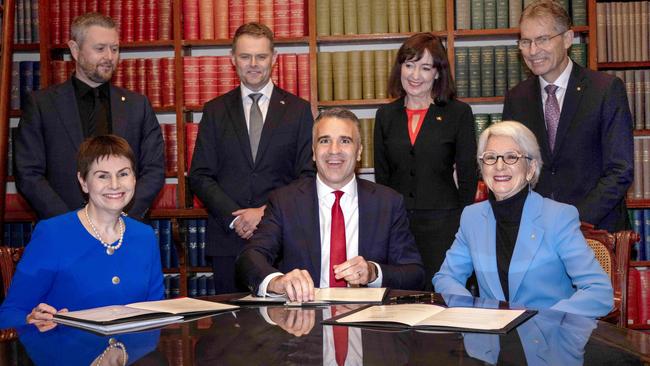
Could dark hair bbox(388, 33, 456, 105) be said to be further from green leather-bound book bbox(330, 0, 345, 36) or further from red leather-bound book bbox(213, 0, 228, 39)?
red leather-bound book bbox(213, 0, 228, 39)

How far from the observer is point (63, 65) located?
495 cm

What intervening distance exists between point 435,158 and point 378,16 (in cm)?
164

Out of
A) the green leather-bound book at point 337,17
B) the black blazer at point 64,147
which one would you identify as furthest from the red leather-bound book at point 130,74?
the black blazer at point 64,147

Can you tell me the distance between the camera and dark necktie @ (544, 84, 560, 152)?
335 cm

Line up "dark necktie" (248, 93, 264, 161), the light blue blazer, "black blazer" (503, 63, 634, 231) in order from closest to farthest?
1. the light blue blazer
2. "black blazer" (503, 63, 634, 231)
3. "dark necktie" (248, 93, 264, 161)

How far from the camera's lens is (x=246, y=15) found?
16.2 ft

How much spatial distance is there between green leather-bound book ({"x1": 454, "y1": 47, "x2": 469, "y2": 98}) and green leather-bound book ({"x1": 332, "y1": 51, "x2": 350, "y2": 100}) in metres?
0.69

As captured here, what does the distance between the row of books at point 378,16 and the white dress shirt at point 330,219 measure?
2.22 meters

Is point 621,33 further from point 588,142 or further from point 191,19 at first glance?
point 191,19

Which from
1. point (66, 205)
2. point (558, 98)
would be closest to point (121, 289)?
point (66, 205)

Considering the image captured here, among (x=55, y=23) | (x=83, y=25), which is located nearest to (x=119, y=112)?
(x=83, y=25)

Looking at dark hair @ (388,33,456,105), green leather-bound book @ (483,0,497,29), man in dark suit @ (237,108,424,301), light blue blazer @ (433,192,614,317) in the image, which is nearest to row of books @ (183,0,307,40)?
green leather-bound book @ (483,0,497,29)

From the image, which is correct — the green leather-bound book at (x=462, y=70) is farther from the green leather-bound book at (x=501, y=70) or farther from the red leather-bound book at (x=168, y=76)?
the red leather-bound book at (x=168, y=76)

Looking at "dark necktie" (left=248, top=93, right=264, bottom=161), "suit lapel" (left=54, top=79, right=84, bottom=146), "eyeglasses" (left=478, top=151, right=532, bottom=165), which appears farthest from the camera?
"dark necktie" (left=248, top=93, right=264, bottom=161)
